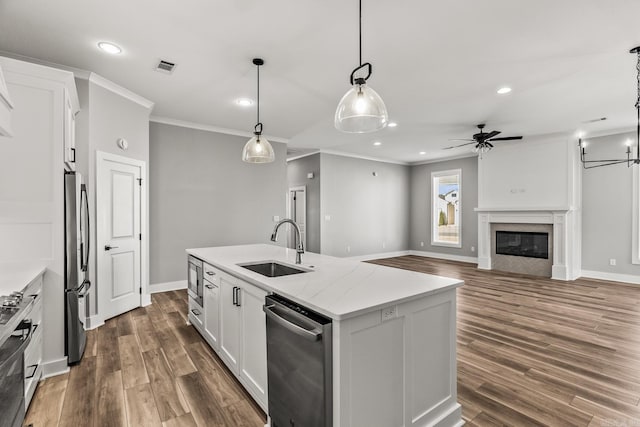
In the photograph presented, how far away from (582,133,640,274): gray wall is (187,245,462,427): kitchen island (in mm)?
6050

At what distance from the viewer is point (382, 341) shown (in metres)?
1.51

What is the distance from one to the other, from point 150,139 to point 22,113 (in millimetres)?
2592

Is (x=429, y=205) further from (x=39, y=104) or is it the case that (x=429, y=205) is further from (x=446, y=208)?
(x=39, y=104)

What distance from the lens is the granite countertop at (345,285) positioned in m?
1.48

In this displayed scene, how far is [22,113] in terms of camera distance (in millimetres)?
2312

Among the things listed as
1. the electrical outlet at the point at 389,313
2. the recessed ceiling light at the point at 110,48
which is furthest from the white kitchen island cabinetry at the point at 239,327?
the recessed ceiling light at the point at 110,48

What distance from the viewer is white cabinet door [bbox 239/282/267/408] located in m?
1.93

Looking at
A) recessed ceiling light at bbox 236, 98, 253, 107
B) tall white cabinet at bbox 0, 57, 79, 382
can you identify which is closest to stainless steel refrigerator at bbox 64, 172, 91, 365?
tall white cabinet at bbox 0, 57, 79, 382

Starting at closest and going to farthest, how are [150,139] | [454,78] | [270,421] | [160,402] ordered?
1. [270,421]
2. [160,402]
3. [454,78]
4. [150,139]

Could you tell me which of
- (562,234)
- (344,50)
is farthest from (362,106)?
(562,234)

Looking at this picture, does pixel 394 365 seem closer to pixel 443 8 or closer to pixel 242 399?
pixel 242 399

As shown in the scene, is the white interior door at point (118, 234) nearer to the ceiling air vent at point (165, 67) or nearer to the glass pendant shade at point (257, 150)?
the ceiling air vent at point (165, 67)

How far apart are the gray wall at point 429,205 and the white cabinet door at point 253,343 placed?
7.35m

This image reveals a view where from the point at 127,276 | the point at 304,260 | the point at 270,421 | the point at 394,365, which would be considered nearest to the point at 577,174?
the point at 304,260
